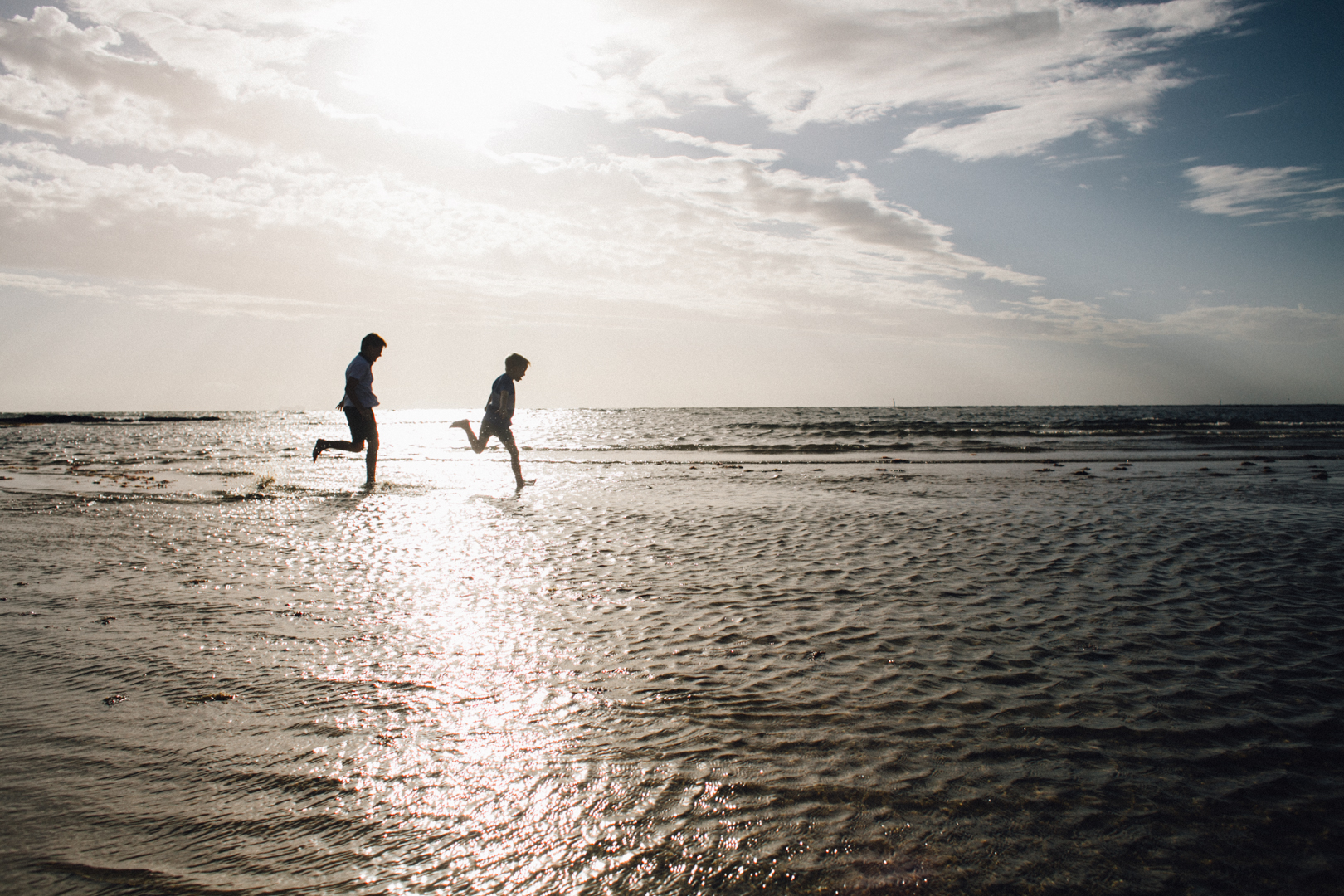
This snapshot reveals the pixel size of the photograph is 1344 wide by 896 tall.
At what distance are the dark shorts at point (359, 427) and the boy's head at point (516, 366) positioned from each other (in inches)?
98.4

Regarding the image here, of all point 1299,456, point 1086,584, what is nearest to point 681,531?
point 1086,584

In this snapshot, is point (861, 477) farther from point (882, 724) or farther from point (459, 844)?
point (459, 844)

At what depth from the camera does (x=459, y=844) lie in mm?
2398

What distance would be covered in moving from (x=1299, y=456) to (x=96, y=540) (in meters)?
28.1

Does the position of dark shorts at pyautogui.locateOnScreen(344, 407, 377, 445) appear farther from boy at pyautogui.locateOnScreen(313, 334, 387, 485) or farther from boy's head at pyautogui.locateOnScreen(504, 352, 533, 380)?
boy's head at pyautogui.locateOnScreen(504, 352, 533, 380)

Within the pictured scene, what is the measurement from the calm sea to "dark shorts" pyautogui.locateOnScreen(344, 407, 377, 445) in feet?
14.9

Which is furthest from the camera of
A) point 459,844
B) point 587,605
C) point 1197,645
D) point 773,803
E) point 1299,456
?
point 1299,456

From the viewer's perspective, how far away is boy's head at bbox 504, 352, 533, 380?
1334 centimetres

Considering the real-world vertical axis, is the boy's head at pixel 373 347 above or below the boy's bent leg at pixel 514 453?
above

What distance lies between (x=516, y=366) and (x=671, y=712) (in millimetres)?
10728

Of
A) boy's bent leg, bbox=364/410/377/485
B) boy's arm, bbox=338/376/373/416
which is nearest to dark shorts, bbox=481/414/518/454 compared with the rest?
boy's bent leg, bbox=364/410/377/485

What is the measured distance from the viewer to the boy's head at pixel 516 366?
13.3 metres

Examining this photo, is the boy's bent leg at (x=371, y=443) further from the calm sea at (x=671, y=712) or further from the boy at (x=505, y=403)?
the calm sea at (x=671, y=712)

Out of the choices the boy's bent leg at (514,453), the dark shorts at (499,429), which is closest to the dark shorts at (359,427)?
the dark shorts at (499,429)
